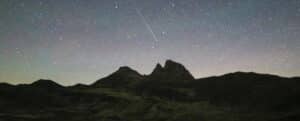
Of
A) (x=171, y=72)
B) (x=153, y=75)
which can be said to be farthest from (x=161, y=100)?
(x=171, y=72)

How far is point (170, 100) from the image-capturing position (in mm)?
132875

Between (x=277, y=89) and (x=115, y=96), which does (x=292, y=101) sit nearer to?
(x=277, y=89)

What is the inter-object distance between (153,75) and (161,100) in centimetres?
5485

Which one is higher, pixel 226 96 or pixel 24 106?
pixel 226 96

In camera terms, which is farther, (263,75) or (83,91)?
(83,91)

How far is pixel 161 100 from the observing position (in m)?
130

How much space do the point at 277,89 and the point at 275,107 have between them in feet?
62.5

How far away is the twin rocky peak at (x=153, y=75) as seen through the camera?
574ft

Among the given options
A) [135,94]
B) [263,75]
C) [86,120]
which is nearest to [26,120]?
[86,120]

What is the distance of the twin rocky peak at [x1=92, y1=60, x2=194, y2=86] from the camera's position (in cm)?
17488

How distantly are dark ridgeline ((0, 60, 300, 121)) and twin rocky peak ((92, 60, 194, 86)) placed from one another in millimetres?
8145

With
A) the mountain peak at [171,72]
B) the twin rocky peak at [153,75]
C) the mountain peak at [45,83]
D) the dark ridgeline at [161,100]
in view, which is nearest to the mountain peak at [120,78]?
the twin rocky peak at [153,75]

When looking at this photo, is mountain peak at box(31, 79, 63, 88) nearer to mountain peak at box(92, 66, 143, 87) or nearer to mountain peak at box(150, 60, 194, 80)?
mountain peak at box(92, 66, 143, 87)

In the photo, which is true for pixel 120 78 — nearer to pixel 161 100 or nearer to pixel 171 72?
pixel 171 72
